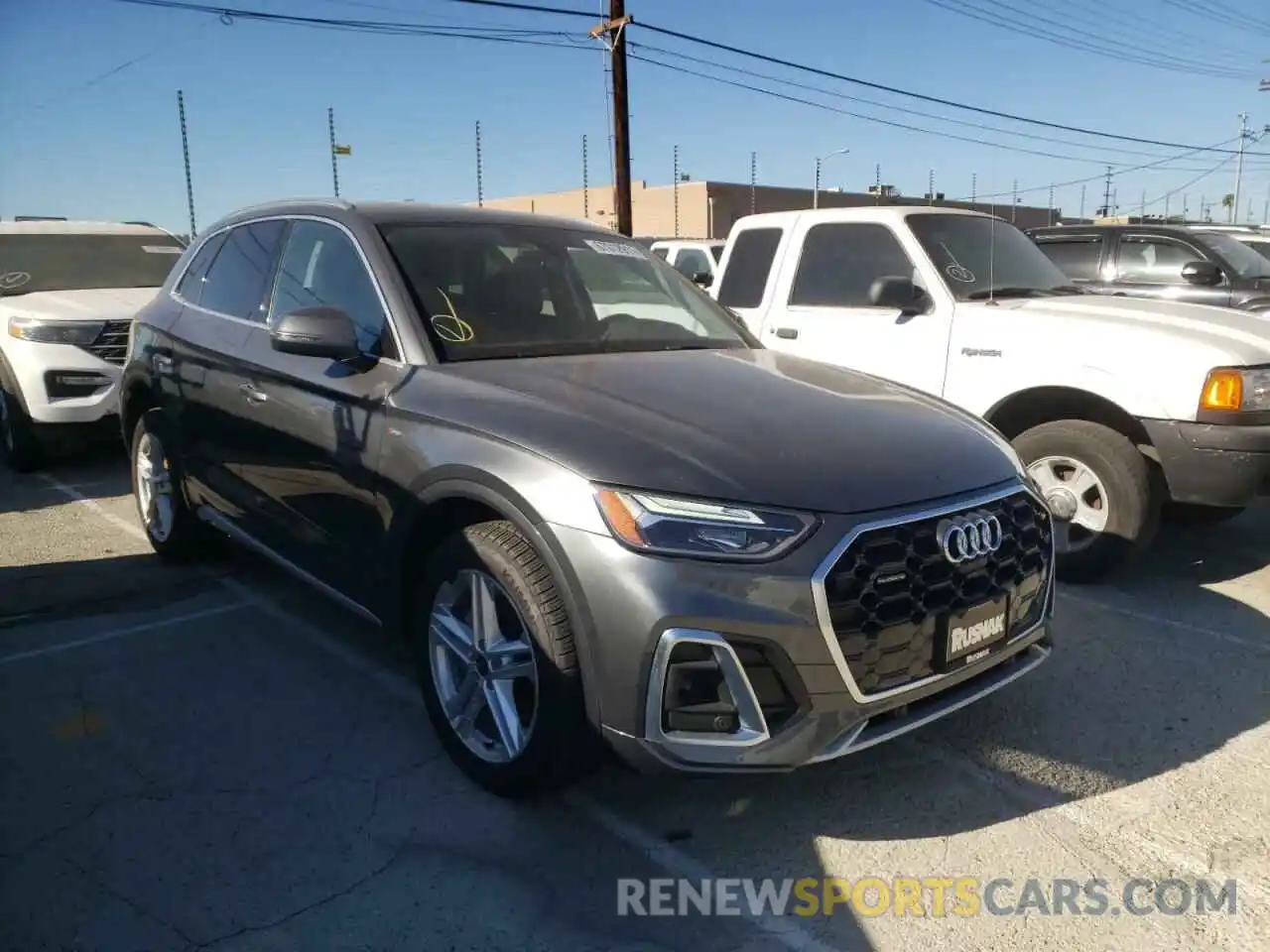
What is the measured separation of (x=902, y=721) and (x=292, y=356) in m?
2.63

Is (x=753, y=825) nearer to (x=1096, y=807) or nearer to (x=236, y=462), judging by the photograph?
(x=1096, y=807)

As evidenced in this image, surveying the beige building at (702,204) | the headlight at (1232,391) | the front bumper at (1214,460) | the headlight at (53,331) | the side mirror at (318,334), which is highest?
the beige building at (702,204)

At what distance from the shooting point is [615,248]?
4375mm

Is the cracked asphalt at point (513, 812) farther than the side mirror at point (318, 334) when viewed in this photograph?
No

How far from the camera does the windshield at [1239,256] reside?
873 cm

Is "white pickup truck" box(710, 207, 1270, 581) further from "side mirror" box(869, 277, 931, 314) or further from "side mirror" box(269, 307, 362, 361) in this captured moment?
"side mirror" box(269, 307, 362, 361)

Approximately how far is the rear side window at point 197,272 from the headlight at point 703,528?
10.8 feet

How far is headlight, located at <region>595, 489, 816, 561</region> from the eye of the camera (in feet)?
8.07

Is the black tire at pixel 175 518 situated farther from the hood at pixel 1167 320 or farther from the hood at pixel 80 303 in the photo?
the hood at pixel 1167 320

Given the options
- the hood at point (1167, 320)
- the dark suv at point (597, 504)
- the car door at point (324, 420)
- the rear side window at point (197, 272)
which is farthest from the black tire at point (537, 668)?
the hood at point (1167, 320)

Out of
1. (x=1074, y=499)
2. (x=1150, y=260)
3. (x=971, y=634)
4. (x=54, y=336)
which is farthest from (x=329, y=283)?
(x=1150, y=260)

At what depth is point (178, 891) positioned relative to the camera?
8.45ft

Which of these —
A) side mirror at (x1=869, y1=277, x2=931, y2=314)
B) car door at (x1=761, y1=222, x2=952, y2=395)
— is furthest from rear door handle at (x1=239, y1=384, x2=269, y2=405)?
side mirror at (x1=869, y1=277, x2=931, y2=314)

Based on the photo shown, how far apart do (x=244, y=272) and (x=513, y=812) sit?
9.33 ft
